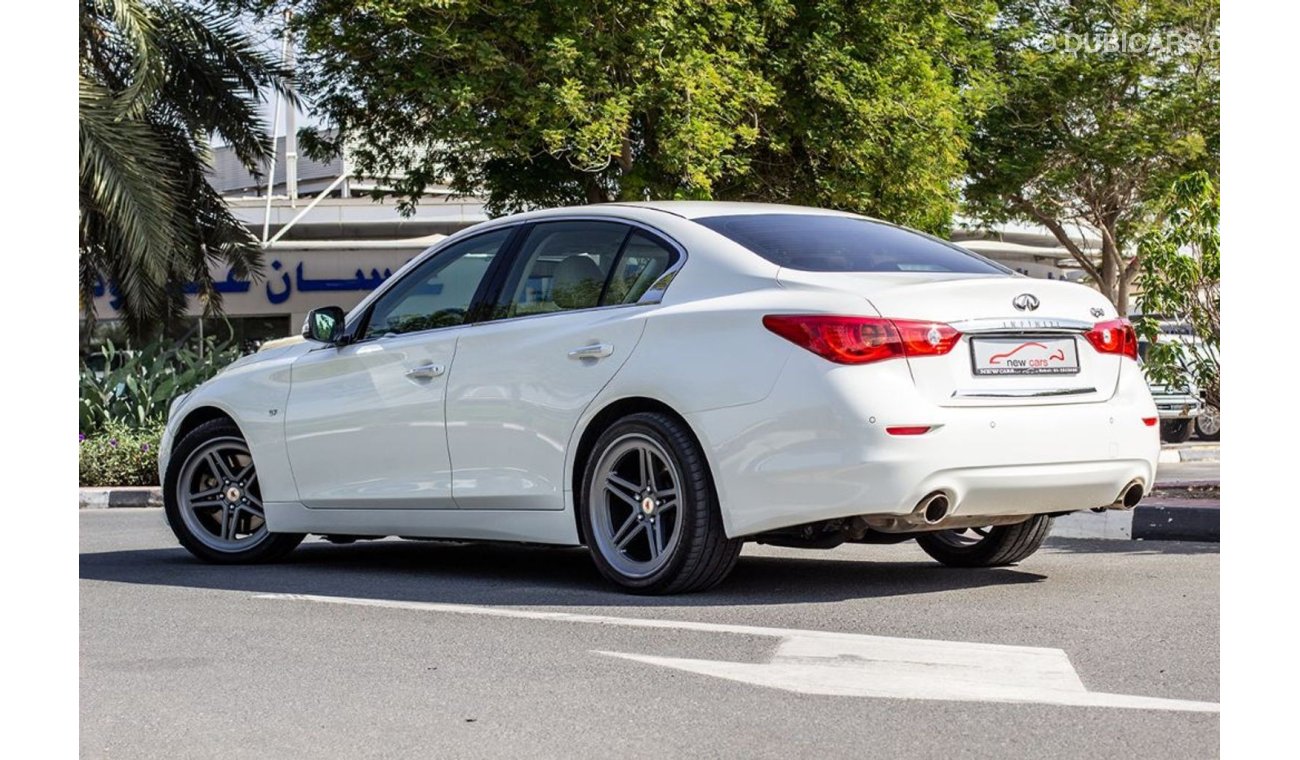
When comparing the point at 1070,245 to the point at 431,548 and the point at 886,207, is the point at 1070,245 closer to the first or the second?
the point at 886,207

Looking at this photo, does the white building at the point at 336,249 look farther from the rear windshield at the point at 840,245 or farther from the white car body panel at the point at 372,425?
the rear windshield at the point at 840,245

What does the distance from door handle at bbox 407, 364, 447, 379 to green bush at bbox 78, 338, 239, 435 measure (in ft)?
30.9

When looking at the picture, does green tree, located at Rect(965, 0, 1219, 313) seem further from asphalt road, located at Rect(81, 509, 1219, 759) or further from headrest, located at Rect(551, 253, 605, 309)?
headrest, located at Rect(551, 253, 605, 309)

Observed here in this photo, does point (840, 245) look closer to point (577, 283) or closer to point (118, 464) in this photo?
point (577, 283)

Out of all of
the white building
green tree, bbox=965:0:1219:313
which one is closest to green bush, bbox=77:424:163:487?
green tree, bbox=965:0:1219:313

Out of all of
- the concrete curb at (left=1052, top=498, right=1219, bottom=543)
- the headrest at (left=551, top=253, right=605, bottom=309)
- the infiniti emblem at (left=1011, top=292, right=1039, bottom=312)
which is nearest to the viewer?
the infiniti emblem at (left=1011, top=292, right=1039, bottom=312)

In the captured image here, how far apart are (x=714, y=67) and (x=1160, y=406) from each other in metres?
8.60

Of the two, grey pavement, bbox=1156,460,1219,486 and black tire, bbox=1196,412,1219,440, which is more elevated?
grey pavement, bbox=1156,460,1219,486

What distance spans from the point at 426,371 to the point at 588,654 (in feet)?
7.41

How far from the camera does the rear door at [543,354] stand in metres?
6.71

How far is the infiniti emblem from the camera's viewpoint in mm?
6258

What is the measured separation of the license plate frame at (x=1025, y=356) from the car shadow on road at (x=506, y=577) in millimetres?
991

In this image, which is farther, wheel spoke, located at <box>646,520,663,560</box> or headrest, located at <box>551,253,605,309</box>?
headrest, located at <box>551,253,605,309</box>
